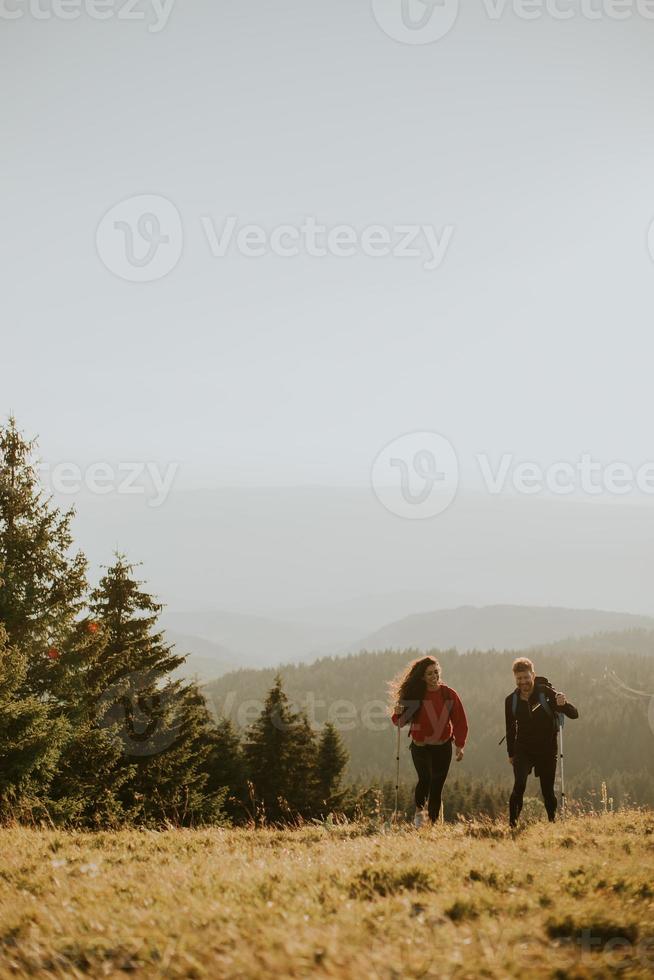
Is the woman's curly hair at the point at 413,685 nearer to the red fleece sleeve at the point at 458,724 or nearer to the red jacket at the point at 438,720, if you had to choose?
the red jacket at the point at 438,720

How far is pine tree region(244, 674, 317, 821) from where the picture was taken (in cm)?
3825

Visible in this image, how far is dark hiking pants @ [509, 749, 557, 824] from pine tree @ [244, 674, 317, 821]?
2947 cm

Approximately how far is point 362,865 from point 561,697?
5.29 meters

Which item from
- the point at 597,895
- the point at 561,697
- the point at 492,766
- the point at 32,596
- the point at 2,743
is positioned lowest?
the point at 492,766

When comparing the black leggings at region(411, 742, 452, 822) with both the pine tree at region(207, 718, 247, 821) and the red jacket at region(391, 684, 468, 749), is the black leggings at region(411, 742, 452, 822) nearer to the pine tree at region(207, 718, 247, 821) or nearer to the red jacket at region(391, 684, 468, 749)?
the red jacket at region(391, 684, 468, 749)

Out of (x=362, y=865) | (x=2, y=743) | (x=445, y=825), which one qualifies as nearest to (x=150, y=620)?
(x=2, y=743)

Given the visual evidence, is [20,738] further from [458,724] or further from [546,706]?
[546,706]

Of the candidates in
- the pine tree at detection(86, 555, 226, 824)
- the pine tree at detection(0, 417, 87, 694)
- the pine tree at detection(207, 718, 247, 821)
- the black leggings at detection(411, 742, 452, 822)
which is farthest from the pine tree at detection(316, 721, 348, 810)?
the black leggings at detection(411, 742, 452, 822)

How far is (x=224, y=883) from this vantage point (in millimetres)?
6219

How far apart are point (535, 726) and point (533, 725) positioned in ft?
0.10

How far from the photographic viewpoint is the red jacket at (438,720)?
428 inches

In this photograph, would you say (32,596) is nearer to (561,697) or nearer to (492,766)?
(561,697)
